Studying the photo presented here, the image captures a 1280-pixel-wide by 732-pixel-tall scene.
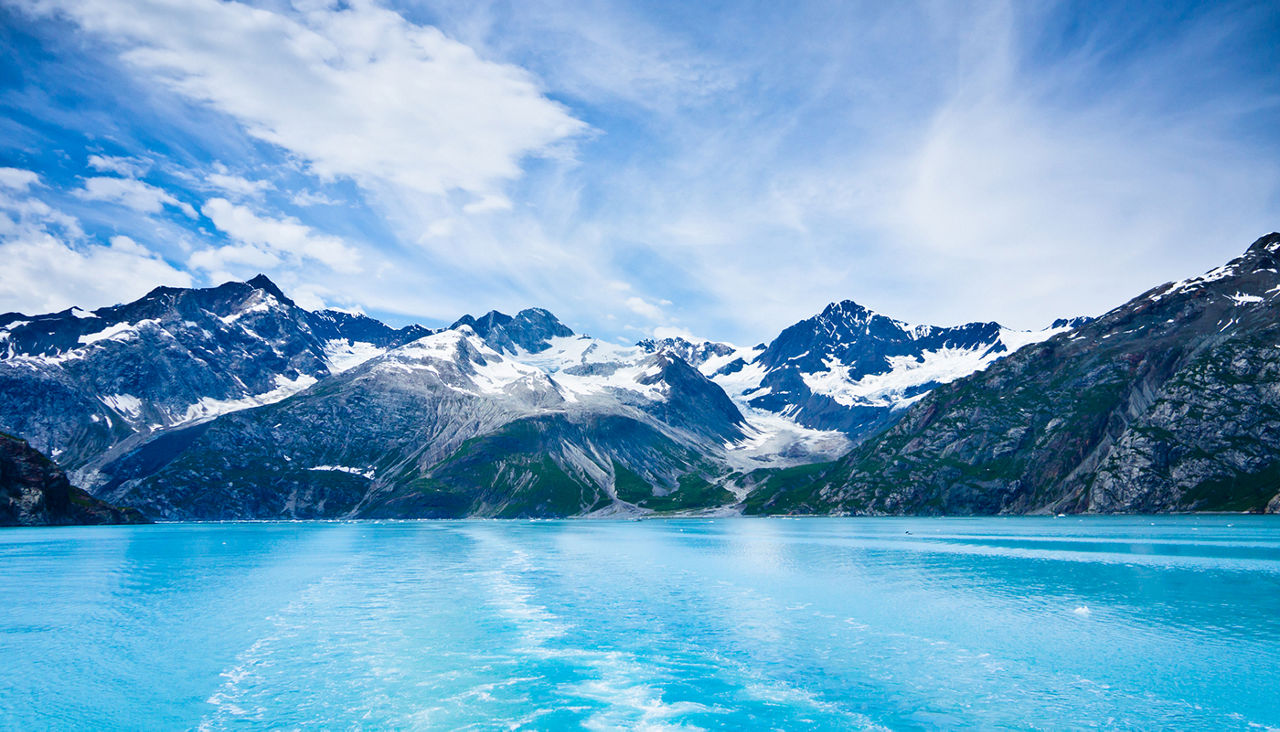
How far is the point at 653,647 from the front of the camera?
57125 millimetres

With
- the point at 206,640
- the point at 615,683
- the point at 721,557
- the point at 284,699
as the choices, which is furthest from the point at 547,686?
the point at 721,557

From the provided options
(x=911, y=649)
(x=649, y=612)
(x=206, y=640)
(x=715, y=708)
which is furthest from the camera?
(x=649, y=612)

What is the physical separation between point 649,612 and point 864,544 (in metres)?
109

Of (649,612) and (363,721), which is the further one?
(649,612)

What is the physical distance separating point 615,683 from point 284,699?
66.6 feet

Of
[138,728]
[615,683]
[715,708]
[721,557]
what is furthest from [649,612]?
[721,557]

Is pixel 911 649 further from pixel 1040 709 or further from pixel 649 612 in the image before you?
pixel 649 612

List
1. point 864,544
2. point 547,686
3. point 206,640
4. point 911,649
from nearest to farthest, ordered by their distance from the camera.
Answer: point 547,686 < point 911,649 < point 206,640 < point 864,544

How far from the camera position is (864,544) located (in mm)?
167750

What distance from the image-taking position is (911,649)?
55.3 metres

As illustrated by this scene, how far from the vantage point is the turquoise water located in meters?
41.3

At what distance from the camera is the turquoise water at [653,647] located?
41.3 meters

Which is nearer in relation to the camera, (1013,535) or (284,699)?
(284,699)

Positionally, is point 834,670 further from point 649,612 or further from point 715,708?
point 649,612
